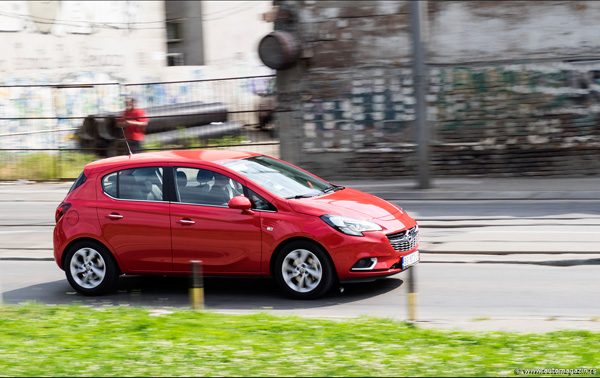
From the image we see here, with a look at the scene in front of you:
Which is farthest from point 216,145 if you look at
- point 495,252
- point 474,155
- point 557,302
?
point 557,302

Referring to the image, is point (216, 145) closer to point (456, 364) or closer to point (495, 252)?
point (495, 252)

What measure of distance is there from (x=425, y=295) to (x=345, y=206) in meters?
1.19

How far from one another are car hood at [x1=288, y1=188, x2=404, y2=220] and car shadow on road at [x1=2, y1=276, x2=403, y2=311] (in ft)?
2.66

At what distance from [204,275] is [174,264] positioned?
335mm

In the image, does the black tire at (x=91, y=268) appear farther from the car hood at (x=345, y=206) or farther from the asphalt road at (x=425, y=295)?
the car hood at (x=345, y=206)

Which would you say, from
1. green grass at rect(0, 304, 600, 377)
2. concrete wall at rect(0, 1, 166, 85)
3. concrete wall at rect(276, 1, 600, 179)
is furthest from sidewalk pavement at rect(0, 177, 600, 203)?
concrete wall at rect(0, 1, 166, 85)

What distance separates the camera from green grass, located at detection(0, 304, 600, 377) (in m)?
5.38

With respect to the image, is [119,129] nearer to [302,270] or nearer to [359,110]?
[359,110]

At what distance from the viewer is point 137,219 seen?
28.9 ft

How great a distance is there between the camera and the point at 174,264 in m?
8.77

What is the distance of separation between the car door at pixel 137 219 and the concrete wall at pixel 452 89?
10.9 meters

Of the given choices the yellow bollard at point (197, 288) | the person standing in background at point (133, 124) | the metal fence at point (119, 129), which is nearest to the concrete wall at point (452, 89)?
the metal fence at point (119, 129)

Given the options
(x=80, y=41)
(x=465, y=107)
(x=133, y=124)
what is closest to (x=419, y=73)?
(x=465, y=107)

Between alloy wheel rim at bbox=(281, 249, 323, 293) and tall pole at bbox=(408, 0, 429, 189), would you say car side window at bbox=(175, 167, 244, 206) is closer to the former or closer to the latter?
alloy wheel rim at bbox=(281, 249, 323, 293)
